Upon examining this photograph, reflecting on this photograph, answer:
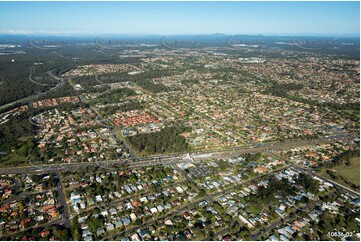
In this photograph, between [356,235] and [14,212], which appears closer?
[356,235]

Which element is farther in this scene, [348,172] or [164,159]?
[164,159]

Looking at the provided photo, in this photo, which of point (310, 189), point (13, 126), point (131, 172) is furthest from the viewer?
point (13, 126)

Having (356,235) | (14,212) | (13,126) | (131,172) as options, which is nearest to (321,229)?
(356,235)

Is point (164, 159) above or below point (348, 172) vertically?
below

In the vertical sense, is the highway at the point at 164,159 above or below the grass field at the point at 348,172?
below

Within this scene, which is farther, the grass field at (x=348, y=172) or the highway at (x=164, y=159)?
the highway at (x=164, y=159)

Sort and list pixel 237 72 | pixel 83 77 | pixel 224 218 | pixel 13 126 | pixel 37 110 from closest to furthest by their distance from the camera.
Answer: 1. pixel 224 218
2. pixel 13 126
3. pixel 37 110
4. pixel 83 77
5. pixel 237 72

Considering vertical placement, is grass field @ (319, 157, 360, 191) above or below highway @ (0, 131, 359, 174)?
above

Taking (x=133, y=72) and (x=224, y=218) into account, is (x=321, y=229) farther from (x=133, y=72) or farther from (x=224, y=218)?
(x=133, y=72)

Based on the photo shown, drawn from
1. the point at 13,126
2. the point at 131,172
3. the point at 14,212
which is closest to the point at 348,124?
the point at 131,172

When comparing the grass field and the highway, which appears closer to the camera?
the grass field
